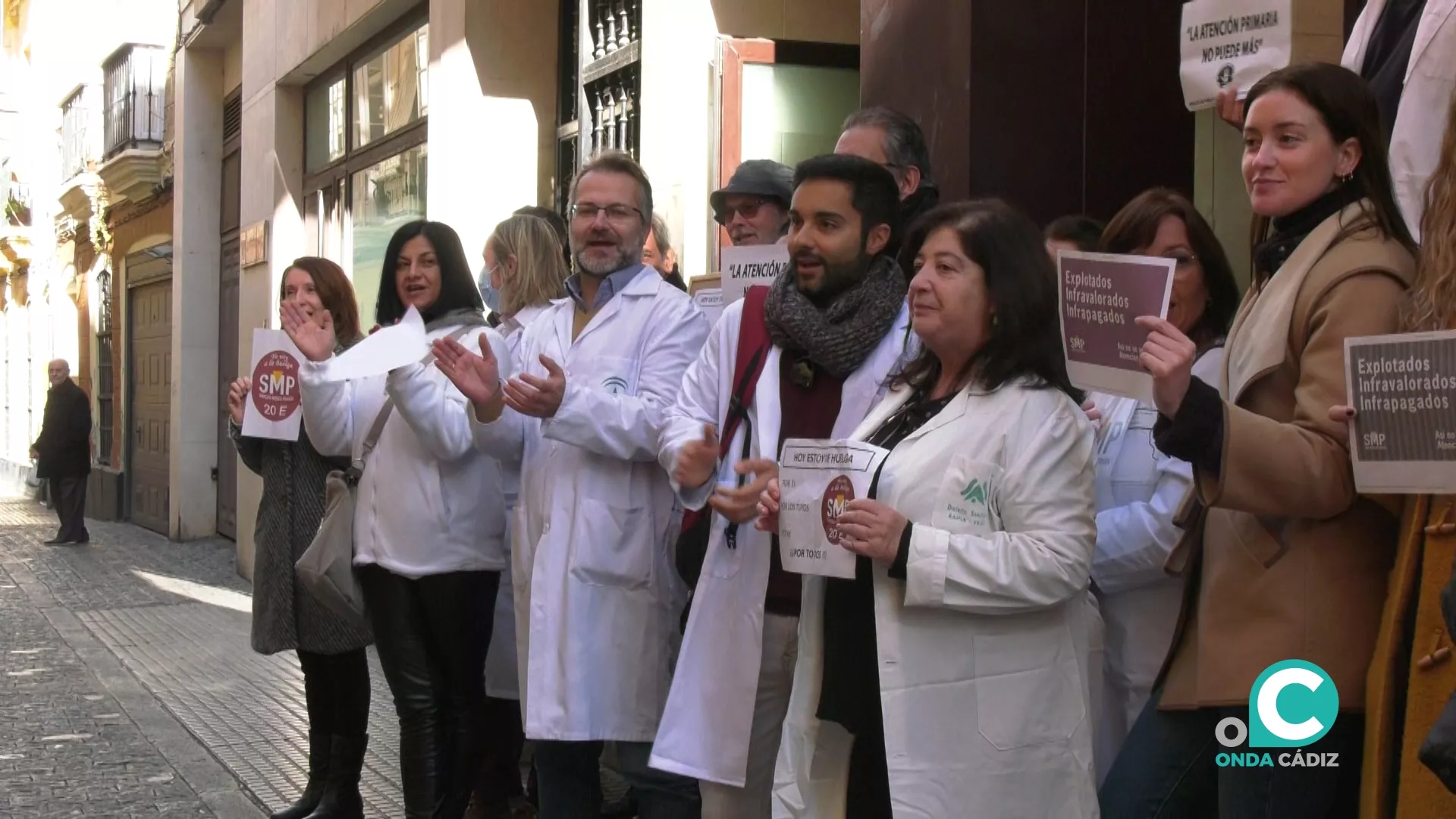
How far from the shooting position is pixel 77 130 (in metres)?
27.3

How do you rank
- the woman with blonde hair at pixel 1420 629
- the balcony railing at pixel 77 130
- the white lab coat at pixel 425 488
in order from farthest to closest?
the balcony railing at pixel 77 130 < the white lab coat at pixel 425 488 < the woman with blonde hair at pixel 1420 629

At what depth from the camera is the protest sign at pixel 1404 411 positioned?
2312 mm

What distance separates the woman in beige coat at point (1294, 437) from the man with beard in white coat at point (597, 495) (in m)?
1.80

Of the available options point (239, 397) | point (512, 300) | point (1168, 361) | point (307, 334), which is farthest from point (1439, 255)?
point (239, 397)

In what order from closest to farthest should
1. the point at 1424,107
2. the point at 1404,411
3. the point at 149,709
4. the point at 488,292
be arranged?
the point at 1404,411, the point at 1424,107, the point at 488,292, the point at 149,709

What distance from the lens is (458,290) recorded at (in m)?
Answer: 5.29

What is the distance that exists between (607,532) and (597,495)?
0.37ft

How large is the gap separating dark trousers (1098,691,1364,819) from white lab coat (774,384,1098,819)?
0.09m

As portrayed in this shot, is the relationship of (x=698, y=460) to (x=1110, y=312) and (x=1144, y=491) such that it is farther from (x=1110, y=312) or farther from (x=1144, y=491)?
(x=1110, y=312)

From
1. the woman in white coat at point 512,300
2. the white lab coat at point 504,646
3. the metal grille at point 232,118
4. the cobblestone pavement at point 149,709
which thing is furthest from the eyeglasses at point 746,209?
the metal grille at point 232,118

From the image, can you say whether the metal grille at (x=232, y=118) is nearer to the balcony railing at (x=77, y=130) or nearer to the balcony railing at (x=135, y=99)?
the balcony railing at (x=135, y=99)

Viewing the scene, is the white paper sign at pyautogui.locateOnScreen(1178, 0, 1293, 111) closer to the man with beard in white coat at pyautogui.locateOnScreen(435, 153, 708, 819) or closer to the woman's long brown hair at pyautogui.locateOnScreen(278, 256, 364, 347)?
the man with beard in white coat at pyautogui.locateOnScreen(435, 153, 708, 819)

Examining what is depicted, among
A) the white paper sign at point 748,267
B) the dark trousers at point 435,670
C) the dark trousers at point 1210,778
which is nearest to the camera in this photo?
the dark trousers at point 1210,778

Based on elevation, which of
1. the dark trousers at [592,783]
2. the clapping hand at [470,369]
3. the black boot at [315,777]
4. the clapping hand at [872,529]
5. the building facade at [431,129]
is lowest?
the black boot at [315,777]
